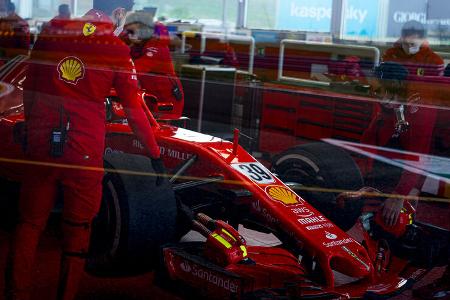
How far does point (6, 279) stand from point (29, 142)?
15.9 inches

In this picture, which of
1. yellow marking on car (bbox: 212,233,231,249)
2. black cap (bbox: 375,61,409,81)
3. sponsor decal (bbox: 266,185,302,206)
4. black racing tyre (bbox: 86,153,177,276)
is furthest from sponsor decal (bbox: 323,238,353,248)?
black cap (bbox: 375,61,409,81)

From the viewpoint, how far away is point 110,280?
2.25m

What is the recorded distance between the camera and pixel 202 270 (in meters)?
2.21

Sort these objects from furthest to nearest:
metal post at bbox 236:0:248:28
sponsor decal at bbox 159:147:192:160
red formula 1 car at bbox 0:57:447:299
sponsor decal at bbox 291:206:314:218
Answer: sponsor decal at bbox 291:206:314:218, sponsor decal at bbox 159:147:192:160, red formula 1 car at bbox 0:57:447:299, metal post at bbox 236:0:248:28

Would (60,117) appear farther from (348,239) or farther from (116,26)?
(348,239)

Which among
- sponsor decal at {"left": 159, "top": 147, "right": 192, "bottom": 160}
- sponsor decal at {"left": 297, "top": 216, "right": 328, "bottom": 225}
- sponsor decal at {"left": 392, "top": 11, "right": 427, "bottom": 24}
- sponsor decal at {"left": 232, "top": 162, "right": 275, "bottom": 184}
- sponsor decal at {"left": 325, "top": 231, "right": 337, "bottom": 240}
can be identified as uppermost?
sponsor decal at {"left": 392, "top": 11, "right": 427, "bottom": 24}

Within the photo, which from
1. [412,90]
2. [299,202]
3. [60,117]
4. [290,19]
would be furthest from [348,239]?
[60,117]

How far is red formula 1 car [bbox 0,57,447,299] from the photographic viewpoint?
6.80 ft

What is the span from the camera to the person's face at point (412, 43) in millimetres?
1860

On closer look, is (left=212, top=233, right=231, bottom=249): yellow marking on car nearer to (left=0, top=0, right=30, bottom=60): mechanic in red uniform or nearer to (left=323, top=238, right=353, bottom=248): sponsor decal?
(left=323, top=238, right=353, bottom=248): sponsor decal

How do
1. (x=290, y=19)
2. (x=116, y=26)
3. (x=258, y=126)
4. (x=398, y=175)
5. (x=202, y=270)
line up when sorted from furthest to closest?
(x=258, y=126), (x=202, y=270), (x=398, y=175), (x=290, y=19), (x=116, y=26)

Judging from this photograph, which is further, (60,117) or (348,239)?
(348,239)

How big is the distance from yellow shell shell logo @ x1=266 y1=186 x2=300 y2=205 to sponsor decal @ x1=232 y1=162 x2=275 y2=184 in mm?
29

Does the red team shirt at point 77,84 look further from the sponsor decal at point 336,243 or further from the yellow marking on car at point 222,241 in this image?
the sponsor decal at point 336,243
